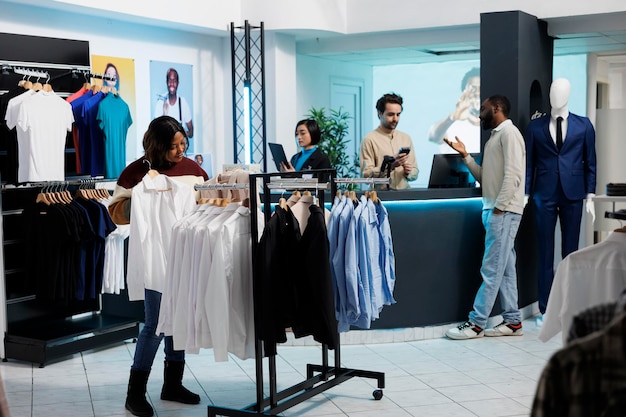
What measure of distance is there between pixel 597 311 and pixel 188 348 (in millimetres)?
2750

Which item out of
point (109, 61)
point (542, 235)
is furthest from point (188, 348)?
point (109, 61)

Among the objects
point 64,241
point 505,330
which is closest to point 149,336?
point 64,241

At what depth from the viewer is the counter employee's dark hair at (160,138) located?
477 cm

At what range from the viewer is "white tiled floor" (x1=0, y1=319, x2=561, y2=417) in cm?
492

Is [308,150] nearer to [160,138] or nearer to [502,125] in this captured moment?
[502,125]

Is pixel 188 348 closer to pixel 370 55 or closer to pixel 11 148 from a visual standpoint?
pixel 11 148

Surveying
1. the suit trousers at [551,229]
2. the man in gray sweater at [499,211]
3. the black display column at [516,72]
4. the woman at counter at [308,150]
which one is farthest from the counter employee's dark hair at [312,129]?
the suit trousers at [551,229]

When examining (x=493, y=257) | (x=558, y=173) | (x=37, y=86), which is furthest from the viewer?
(x=558, y=173)

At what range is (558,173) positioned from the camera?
692cm

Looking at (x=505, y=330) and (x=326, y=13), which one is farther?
(x=326, y=13)

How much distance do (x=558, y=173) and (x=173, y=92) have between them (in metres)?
4.25

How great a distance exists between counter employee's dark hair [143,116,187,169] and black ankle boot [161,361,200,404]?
1.18m

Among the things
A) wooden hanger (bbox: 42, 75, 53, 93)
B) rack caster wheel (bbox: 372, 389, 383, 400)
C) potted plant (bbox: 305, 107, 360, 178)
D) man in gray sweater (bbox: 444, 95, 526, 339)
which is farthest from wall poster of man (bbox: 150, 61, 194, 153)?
rack caster wheel (bbox: 372, 389, 383, 400)

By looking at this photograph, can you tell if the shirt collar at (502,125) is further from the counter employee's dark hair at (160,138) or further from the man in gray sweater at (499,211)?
the counter employee's dark hair at (160,138)
